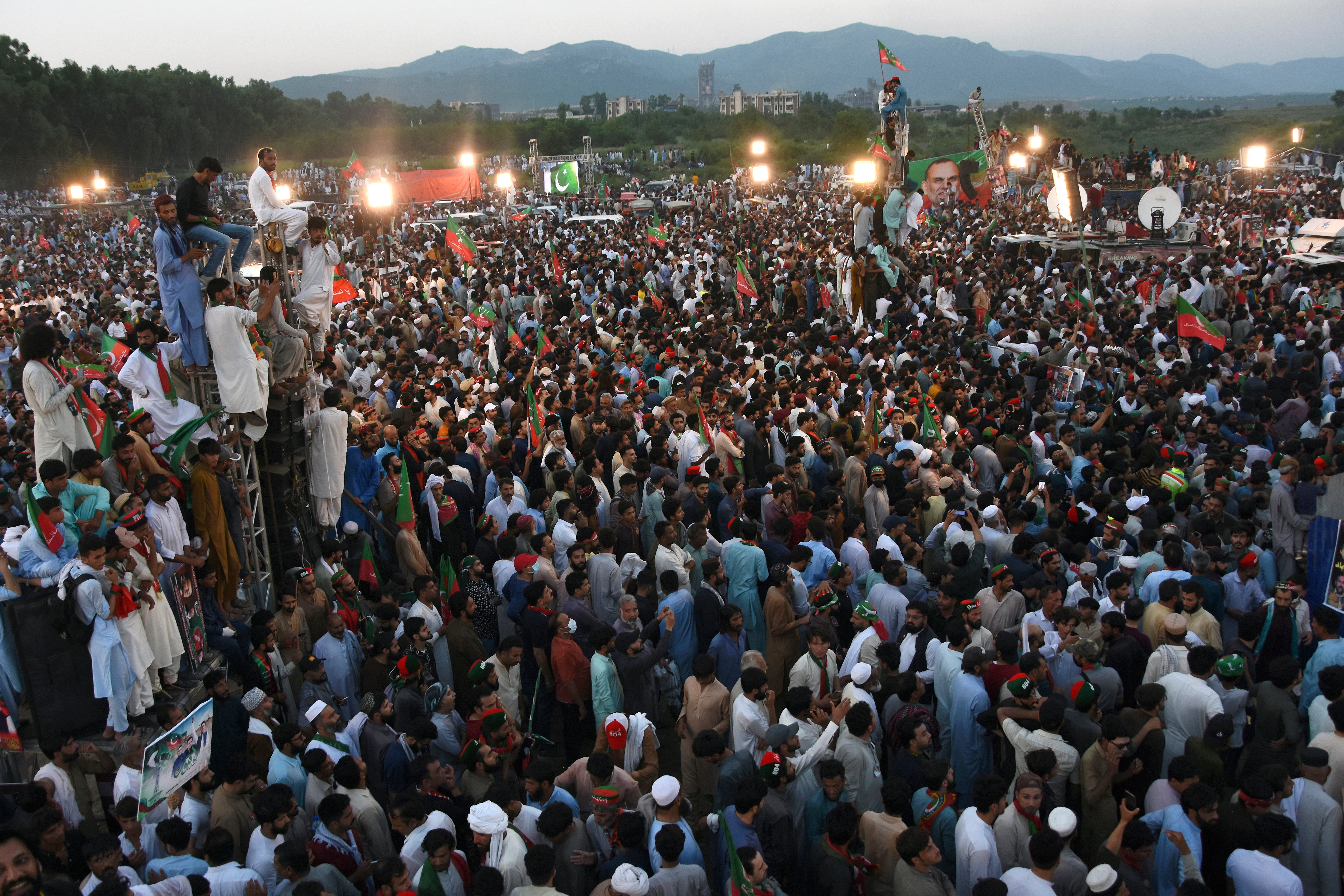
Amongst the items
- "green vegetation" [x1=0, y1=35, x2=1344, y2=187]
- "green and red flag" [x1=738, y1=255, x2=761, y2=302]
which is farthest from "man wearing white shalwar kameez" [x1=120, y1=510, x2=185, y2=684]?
"green vegetation" [x1=0, y1=35, x2=1344, y2=187]

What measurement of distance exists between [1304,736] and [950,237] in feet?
75.9

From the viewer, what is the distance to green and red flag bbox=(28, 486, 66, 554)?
211 inches

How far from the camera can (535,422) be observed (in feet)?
30.8

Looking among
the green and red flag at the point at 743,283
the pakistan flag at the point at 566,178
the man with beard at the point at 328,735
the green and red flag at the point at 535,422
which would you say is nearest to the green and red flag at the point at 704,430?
the green and red flag at the point at 535,422

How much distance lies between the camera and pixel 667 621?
6211 millimetres

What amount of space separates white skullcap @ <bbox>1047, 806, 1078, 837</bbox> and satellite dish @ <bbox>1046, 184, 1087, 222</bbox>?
1831cm

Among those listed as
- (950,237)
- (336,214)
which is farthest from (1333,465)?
(336,214)

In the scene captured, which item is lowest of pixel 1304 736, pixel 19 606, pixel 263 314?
pixel 1304 736

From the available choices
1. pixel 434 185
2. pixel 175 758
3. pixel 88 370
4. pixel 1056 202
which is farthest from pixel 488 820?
pixel 434 185

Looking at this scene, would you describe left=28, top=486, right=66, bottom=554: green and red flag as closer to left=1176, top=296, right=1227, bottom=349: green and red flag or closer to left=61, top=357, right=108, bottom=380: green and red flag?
left=61, top=357, right=108, bottom=380: green and red flag

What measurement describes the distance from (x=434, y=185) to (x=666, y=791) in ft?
114

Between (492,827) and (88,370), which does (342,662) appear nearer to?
(492,827)

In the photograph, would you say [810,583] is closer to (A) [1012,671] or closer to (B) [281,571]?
(A) [1012,671]

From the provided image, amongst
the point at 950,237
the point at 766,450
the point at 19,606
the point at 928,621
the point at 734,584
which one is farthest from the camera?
the point at 950,237
